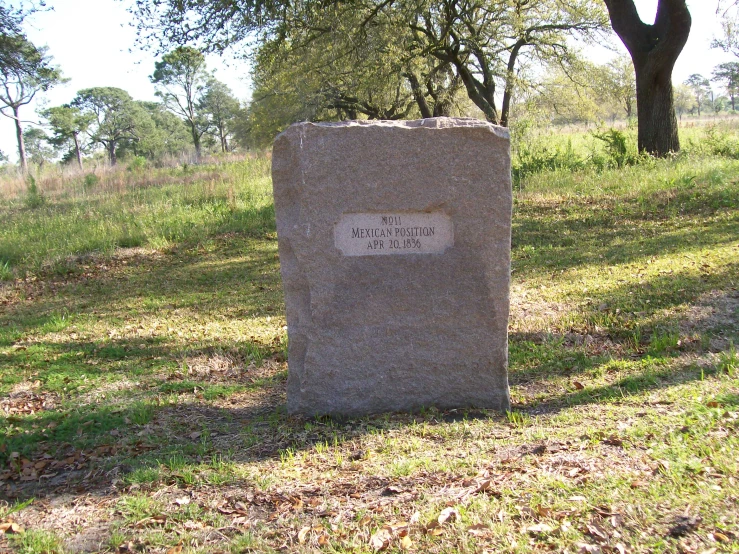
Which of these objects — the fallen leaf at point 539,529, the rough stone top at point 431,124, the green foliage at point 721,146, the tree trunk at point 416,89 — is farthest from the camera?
the tree trunk at point 416,89

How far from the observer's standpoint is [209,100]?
56562mm

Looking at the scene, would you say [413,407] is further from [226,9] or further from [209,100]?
[209,100]

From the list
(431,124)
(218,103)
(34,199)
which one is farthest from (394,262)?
(218,103)

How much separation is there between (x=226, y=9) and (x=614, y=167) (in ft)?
28.3

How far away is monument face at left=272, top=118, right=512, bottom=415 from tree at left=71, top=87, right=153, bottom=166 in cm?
5637

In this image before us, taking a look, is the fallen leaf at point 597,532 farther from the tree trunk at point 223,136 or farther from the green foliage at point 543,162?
the tree trunk at point 223,136

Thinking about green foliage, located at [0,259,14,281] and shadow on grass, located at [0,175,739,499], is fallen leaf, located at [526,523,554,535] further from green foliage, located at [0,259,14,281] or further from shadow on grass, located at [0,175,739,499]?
green foliage, located at [0,259,14,281]

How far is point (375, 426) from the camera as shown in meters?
4.18

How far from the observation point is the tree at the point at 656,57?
40.4 ft

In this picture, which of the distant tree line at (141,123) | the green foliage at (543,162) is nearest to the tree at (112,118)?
the distant tree line at (141,123)

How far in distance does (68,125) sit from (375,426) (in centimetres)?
5237

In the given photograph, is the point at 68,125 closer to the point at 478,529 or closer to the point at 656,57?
the point at 656,57

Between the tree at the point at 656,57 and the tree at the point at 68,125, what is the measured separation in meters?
43.5

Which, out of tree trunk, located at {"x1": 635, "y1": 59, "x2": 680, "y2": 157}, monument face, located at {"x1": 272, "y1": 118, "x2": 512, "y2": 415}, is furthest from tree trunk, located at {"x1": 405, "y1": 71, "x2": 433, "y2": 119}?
monument face, located at {"x1": 272, "y1": 118, "x2": 512, "y2": 415}
